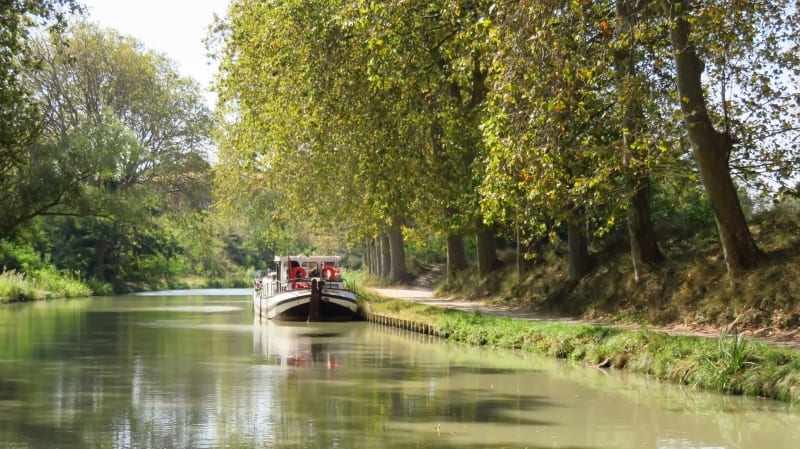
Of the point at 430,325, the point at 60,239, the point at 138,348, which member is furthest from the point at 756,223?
the point at 60,239

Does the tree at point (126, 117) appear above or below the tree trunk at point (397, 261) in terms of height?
above

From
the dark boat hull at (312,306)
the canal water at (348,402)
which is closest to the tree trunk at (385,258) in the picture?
the dark boat hull at (312,306)

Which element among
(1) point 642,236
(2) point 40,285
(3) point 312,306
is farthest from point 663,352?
(2) point 40,285

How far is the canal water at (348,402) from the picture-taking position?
1273 cm

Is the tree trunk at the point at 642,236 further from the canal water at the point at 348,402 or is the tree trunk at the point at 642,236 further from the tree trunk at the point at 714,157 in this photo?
the canal water at the point at 348,402

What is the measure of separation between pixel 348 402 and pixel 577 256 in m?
14.9

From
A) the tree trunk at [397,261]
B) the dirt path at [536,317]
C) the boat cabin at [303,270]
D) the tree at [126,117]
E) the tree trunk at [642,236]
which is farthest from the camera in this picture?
the tree at [126,117]

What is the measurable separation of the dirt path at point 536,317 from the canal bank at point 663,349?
40 mm

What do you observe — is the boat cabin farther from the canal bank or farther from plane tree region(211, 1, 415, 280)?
the canal bank

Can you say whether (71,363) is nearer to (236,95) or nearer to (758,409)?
(236,95)

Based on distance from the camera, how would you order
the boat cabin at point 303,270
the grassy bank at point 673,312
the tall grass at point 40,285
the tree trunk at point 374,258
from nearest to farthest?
1. the grassy bank at point 673,312
2. the boat cabin at point 303,270
3. the tall grass at point 40,285
4. the tree trunk at point 374,258

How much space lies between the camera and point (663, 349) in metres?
17.5

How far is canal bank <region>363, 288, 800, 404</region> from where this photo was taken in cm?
1495

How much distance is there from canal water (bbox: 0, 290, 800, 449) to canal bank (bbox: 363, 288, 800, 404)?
0.35 metres
